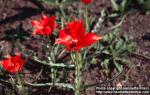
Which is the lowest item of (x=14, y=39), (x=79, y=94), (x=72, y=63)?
(x=79, y=94)

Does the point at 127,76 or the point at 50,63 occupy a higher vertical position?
the point at 50,63

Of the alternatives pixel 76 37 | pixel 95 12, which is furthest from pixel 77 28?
pixel 95 12

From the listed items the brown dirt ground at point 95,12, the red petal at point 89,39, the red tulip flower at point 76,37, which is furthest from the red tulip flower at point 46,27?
the brown dirt ground at point 95,12

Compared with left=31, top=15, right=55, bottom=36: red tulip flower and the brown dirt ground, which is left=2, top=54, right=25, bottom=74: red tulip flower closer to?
left=31, top=15, right=55, bottom=36: red tulip flower

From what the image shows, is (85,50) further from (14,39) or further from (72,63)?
(14,39)

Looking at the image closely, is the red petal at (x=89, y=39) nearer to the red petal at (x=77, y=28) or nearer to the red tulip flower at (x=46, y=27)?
the red petal at (x=77, y=28)

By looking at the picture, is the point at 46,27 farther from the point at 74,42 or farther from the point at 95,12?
the point at 95,12

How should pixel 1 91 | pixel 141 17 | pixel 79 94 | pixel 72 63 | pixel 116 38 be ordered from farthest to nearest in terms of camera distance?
pixel 141 17
pixel 116 38
pixel 72 63
pixel 1 91
pixel 79 94

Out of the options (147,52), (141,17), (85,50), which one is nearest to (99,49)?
(85,50)

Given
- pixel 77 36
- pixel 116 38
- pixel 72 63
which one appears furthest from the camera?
pixel 116 38
